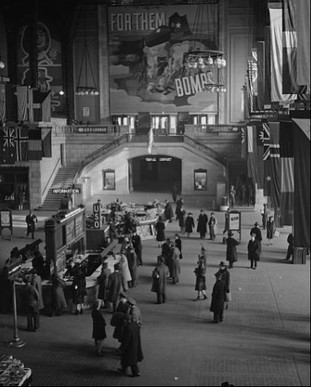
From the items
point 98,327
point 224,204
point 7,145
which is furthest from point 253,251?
point 7,145

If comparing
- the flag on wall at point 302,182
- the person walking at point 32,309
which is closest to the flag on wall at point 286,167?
the flag on wall at point 302,182

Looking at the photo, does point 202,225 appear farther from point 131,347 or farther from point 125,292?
point 131,347

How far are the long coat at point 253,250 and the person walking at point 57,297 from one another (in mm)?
7176

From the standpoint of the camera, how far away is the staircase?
36.9m

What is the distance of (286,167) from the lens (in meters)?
13.3

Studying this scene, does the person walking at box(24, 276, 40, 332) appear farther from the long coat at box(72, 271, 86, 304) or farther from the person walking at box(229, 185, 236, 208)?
the person walking at box(229, 185, 236, 208)

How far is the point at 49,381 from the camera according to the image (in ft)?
39.6

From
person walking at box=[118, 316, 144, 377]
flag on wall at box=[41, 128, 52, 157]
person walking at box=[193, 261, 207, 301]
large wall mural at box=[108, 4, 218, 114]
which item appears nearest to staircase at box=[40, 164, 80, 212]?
flag on wall at box=[41, 128, 52, 157]

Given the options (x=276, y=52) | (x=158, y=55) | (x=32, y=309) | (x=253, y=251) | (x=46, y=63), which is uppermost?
(x=158, y=55)

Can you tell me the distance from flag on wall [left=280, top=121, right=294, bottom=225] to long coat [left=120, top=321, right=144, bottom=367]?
4.61m

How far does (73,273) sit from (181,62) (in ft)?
103

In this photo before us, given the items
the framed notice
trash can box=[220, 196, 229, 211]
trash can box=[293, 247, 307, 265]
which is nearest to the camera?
trash can box=[293, 247, 307, 265]

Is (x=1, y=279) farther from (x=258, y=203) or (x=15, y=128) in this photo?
(x=258, y=203)

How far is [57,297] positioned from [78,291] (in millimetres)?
582
